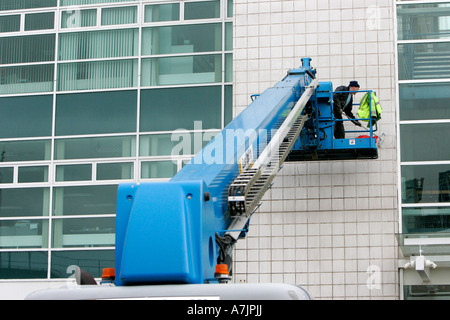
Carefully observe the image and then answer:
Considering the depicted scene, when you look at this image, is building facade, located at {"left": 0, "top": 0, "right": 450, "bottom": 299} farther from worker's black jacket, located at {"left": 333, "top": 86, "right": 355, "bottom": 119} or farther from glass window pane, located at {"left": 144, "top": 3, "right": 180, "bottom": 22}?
worker's black jacket, located at {"left": 333, "top": 86, "right": 355, "bottom": 119}

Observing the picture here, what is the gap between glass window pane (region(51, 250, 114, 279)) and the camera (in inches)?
545

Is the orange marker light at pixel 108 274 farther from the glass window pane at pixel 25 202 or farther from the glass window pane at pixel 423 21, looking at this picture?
the glass window pane at pixel 423 21

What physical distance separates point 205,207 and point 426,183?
7.52 m

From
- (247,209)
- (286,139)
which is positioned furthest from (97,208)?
(247,209)

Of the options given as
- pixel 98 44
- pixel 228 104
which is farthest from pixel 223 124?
pixel 98 44

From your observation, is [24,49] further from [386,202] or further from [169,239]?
[169,239]

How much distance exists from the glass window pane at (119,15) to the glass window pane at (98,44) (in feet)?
0.58

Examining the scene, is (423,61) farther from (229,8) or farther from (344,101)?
(229,8)

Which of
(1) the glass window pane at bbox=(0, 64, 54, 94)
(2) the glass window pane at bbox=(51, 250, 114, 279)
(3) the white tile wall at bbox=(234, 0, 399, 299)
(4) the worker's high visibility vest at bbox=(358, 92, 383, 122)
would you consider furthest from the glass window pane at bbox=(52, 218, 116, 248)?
(4) the worker's high visibility vest at bbox=(358, 92, 383, 122)

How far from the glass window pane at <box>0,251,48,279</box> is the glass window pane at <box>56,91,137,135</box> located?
227 centimetres

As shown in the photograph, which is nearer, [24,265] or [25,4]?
[24,265]

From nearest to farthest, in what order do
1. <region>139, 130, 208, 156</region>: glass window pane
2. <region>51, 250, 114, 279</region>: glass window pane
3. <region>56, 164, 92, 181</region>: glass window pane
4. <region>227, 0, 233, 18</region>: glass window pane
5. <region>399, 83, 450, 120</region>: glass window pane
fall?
<region>399, 83, 450, 120</region>: glass window pane, <region>51, 250, 114, 279</region>: glass window pane, <region>139, 130, 208, 156</region>: glass window pane, <region>56, 164, 92, 181</region>: glass window pane, <region>227, 0, 233, 18</region>: glass window pane

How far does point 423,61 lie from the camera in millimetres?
13594

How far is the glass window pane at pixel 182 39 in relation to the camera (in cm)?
1451
